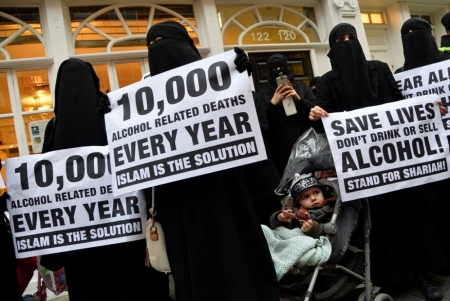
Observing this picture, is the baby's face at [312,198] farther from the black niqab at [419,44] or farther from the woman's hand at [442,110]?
the black niqab at [419,44]

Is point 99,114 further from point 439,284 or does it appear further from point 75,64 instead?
point 439,284

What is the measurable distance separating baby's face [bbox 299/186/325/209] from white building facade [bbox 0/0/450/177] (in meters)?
3.91

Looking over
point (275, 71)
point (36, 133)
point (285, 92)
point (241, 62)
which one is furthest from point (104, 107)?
point (36, 133)

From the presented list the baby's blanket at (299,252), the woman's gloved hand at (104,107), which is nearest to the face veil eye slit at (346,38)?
the baby's blanket at (299,252)

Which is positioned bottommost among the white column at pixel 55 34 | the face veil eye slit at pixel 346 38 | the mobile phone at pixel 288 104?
the mobile phone at pixel 288 104

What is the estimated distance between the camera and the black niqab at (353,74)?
10.5 feet

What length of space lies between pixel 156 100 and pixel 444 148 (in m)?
2.25

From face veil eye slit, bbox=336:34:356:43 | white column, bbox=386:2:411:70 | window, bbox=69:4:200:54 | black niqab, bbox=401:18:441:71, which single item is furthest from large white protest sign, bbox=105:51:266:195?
white column, bbox=386:2:411:70

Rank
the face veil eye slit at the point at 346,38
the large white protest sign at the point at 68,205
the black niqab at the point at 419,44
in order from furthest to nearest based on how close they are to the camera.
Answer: the black niqab at the point at 419,44 < the face veil eye slit at the point at 346,38 < the large white protest sign at the point at 68,205

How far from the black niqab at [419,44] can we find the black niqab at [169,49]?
97.1 inches

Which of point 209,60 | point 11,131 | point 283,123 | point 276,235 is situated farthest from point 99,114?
point 11,131

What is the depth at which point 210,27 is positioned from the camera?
636 cm

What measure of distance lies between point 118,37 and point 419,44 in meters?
4.32

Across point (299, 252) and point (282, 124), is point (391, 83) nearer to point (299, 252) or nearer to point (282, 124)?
point (282, 124)
